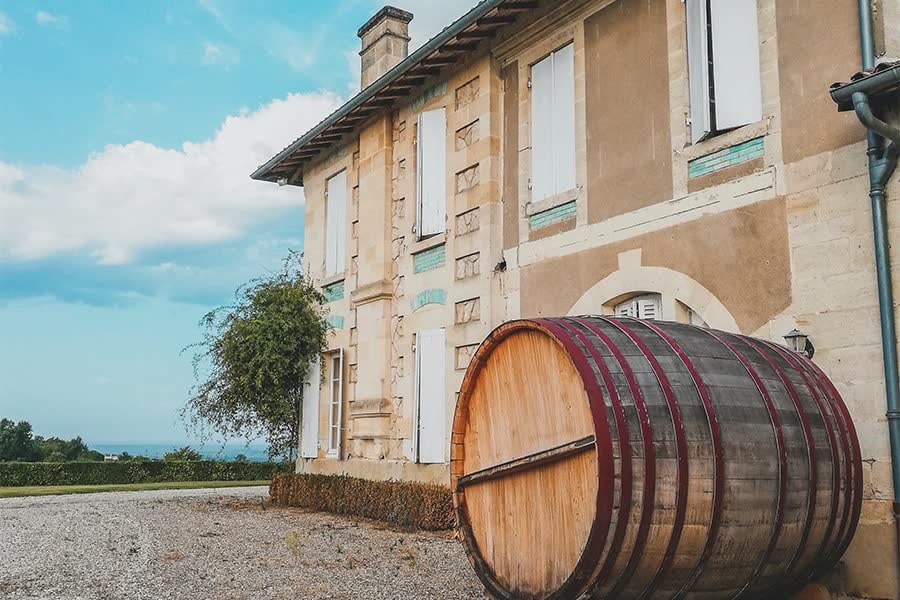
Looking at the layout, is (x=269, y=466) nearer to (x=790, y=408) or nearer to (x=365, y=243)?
(x=365, y=243)

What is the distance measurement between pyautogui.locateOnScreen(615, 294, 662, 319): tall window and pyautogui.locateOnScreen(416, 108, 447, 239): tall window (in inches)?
139

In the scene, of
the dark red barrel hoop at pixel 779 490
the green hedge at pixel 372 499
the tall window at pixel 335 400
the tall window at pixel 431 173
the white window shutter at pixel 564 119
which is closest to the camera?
the dark red barrel hoop at pixel 779 490

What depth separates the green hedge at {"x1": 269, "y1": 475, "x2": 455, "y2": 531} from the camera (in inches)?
383

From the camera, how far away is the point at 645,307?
25.0 feet

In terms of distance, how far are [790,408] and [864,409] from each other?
5.21ft

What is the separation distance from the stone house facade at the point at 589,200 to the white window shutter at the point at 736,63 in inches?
0.7

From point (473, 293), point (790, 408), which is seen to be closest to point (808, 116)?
Result: point (790, 408)

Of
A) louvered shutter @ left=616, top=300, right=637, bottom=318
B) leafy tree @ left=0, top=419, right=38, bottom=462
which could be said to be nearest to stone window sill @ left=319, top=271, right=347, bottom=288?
louvered shutter @ left=616, top=300, right=637, bottom=318

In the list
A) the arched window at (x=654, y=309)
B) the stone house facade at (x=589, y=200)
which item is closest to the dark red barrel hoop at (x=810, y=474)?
the stone house facade at (x=589, y=200)

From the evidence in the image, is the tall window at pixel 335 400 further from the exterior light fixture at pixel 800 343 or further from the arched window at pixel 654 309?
the exterior light fixture at pixel 800 343

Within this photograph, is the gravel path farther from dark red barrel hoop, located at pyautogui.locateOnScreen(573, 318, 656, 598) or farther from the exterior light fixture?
the exterior light fixture

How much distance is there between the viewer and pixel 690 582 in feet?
13.3

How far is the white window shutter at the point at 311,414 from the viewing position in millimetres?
13367

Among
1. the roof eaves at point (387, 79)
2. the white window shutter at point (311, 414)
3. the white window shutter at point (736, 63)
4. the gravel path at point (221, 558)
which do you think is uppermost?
the roof eaves at point (387, 79)
